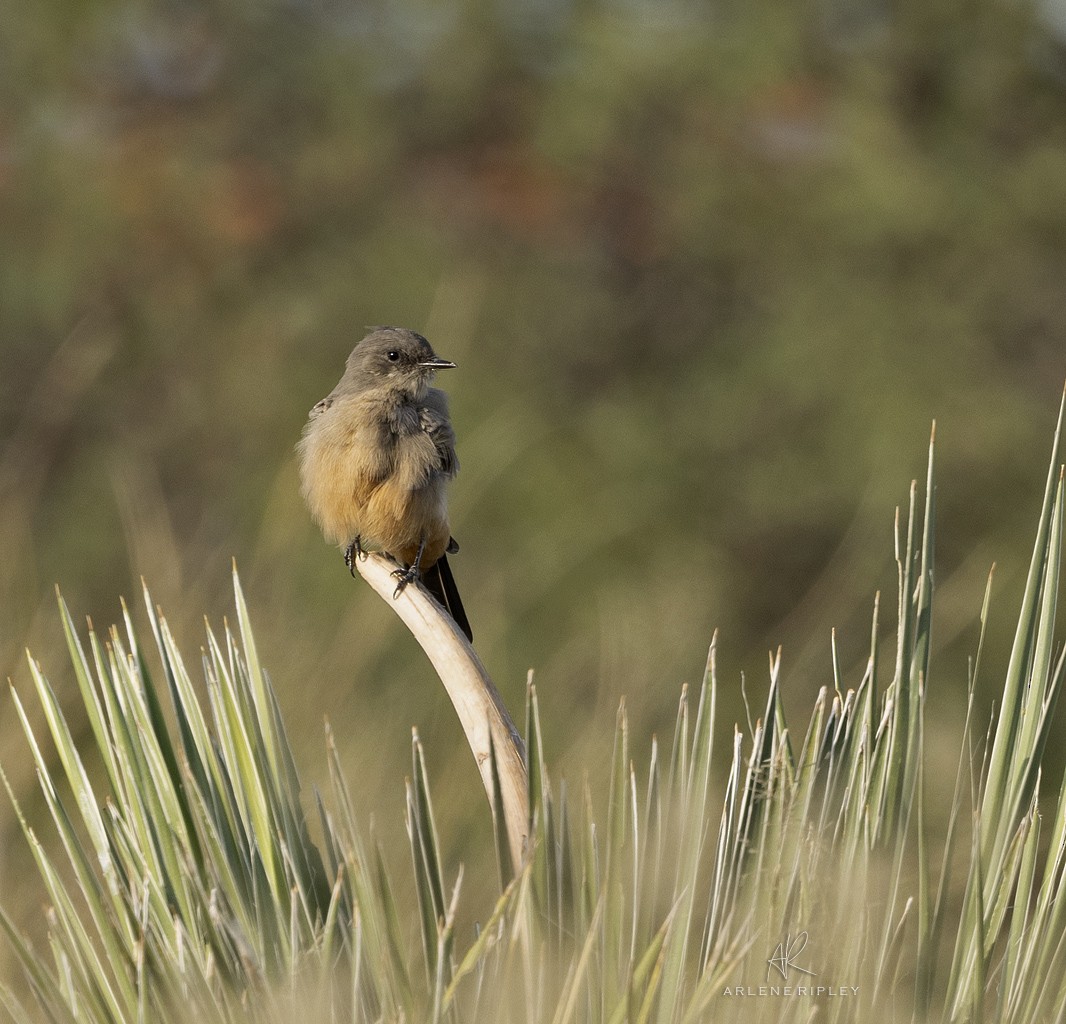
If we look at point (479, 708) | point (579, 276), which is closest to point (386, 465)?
point (479, 708)

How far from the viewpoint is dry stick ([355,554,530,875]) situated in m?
1.91

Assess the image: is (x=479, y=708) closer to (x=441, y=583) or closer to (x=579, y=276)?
(x=441, y=583)

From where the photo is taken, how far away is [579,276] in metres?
14.2

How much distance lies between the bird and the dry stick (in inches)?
74.9

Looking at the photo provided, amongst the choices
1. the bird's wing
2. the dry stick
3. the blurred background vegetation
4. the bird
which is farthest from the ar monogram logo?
the blurred background vegetation

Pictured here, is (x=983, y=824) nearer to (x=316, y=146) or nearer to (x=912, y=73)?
(x=912, y=73)

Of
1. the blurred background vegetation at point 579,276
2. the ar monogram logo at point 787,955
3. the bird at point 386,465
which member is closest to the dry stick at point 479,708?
the ar monogram logo at point 787,955

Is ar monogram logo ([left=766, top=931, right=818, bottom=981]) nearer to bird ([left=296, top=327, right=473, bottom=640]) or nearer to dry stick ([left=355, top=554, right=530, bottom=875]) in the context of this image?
dry stick ([left=355, top=554, right=530, bottom=875])

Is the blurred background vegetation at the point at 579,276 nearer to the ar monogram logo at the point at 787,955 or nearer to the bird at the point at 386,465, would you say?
the bird at the point at 386,465

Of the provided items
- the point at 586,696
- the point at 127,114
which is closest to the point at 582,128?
the point at 127,114

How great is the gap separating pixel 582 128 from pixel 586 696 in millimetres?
8109

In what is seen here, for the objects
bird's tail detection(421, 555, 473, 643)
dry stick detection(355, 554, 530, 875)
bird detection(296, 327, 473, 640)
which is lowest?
dry stick detection(355, 554, 530, 875)

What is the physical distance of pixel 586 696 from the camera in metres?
7.09

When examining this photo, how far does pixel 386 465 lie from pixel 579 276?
10.0 metres
